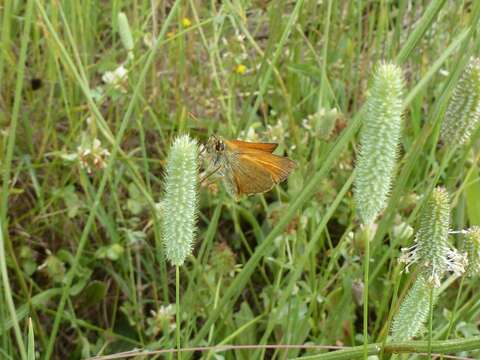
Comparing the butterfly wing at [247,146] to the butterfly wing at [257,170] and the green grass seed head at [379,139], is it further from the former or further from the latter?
the green grass seed head at [379,139]

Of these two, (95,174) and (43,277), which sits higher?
(95,174)

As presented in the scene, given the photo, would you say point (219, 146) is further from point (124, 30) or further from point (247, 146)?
point (124, 30)

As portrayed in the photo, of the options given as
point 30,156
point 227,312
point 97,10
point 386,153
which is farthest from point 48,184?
point 386,153

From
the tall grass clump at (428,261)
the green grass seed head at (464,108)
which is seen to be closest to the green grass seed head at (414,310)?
the tall grass clump at (428,261)

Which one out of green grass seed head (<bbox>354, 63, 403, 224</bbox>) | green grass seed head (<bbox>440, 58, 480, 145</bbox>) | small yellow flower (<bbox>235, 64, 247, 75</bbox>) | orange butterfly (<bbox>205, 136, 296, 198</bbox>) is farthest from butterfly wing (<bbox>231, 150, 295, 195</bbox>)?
small yellow flower (<bbox>235, 64, 247, 75</bbox>)

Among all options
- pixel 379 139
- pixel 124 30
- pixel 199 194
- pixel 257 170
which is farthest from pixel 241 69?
pixel 379 139

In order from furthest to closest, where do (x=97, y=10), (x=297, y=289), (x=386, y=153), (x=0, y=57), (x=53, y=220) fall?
(x=97, y=10)
(x=53, y=220)
(x=297, y=289)
(x=0, y=57)
(x=386, y=153)

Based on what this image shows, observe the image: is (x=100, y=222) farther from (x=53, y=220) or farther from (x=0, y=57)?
(x=0, y=57)

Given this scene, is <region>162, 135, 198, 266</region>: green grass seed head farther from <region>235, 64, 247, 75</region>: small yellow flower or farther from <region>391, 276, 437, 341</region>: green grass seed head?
<region>235, 64, 247, 75</region>: small yellow flower
